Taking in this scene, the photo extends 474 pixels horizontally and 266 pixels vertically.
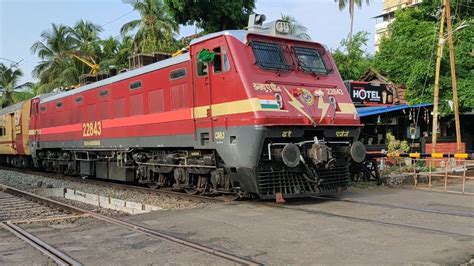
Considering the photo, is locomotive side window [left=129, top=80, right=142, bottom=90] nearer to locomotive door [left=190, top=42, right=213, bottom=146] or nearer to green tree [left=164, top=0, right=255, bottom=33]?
locomotive door [left=190, top=42, right=213, bottom=146]

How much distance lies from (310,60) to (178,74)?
296 centimetres

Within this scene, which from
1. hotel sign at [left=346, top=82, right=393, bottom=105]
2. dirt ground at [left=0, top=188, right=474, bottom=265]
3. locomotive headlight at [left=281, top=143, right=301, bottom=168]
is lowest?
dirt ground at [left=0, top=188, right=474, bottom=265]

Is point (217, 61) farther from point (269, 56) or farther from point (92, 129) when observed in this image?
point (92, 129)

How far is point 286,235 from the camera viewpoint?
692 cm

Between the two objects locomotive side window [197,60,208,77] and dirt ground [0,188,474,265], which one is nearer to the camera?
dirt ground [0,188,474,265]

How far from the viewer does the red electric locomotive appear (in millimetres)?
9133

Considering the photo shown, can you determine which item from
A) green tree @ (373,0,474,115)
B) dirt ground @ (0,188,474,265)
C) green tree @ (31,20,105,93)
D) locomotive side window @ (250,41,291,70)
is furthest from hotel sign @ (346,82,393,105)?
green tree @ (31,20,105,93)

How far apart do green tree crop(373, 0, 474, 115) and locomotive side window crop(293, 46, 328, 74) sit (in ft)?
42.2

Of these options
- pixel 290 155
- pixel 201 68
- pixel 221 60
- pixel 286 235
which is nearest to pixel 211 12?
pixel 201 68

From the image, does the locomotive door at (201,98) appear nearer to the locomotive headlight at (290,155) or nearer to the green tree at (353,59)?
the locomotive headlight at (290,155)

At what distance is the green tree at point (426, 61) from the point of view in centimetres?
2181

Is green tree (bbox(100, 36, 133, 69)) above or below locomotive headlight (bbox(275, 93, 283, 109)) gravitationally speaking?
above

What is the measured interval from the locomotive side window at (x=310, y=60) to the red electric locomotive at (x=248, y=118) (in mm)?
28

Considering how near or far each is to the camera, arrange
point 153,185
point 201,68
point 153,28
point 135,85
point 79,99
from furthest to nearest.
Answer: point 153,28, point 79,99, point 153,185, point 135,85, point 201,68
